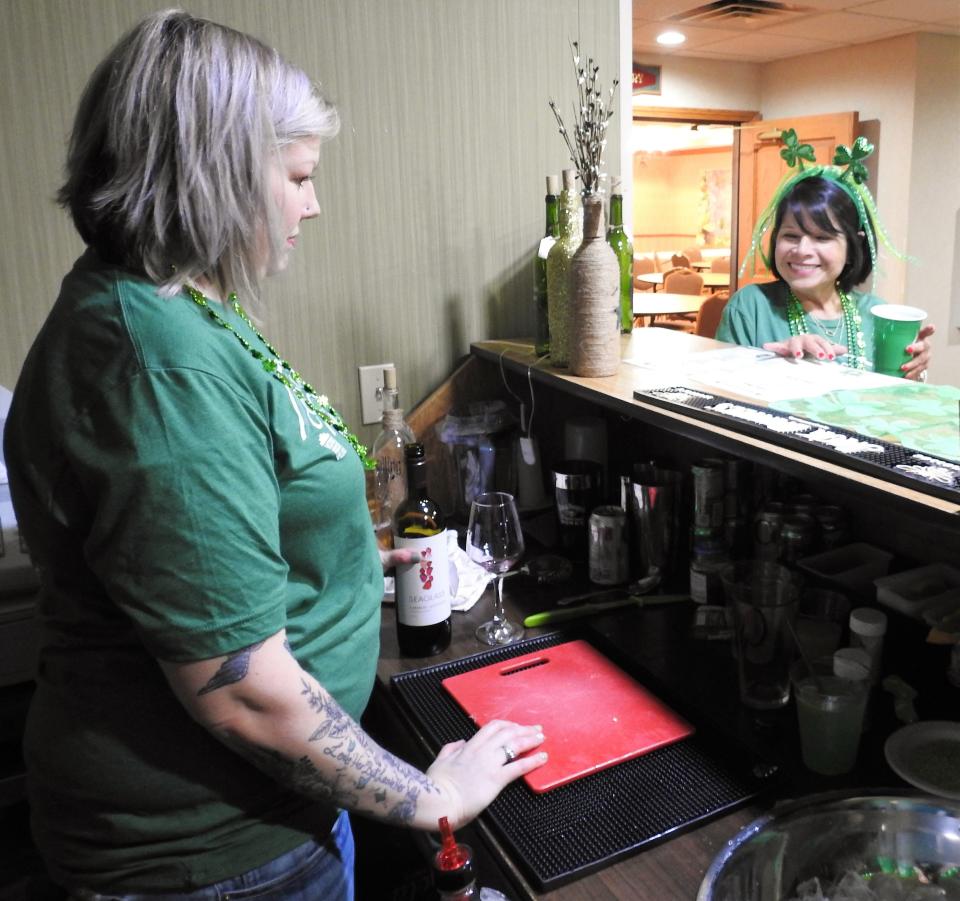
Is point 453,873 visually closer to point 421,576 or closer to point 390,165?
point 421,576

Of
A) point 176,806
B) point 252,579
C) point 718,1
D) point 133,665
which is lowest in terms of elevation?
point 176,806

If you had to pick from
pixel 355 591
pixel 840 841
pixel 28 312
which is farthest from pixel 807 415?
pixel 28 312

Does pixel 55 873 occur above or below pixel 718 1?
below

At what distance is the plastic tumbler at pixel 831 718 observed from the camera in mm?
855

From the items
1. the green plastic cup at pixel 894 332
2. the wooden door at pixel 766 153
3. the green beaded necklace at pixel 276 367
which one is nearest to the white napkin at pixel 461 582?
the green beaded necklace at pixel 276 367

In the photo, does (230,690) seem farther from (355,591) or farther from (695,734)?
(695,734)

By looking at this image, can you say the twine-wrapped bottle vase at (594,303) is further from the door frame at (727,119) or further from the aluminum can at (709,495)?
the door frame at (727,119)

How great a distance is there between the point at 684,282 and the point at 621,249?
20.7 feet

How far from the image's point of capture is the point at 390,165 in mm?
1558

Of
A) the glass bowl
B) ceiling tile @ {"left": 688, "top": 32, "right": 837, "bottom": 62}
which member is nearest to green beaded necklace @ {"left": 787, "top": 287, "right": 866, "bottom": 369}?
the glass bowl

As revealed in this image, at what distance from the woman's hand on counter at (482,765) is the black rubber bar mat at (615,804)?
2 cm

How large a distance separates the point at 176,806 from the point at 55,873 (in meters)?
0.17

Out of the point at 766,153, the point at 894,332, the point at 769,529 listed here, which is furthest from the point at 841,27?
the point at 769,529

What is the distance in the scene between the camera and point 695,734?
96 cm
